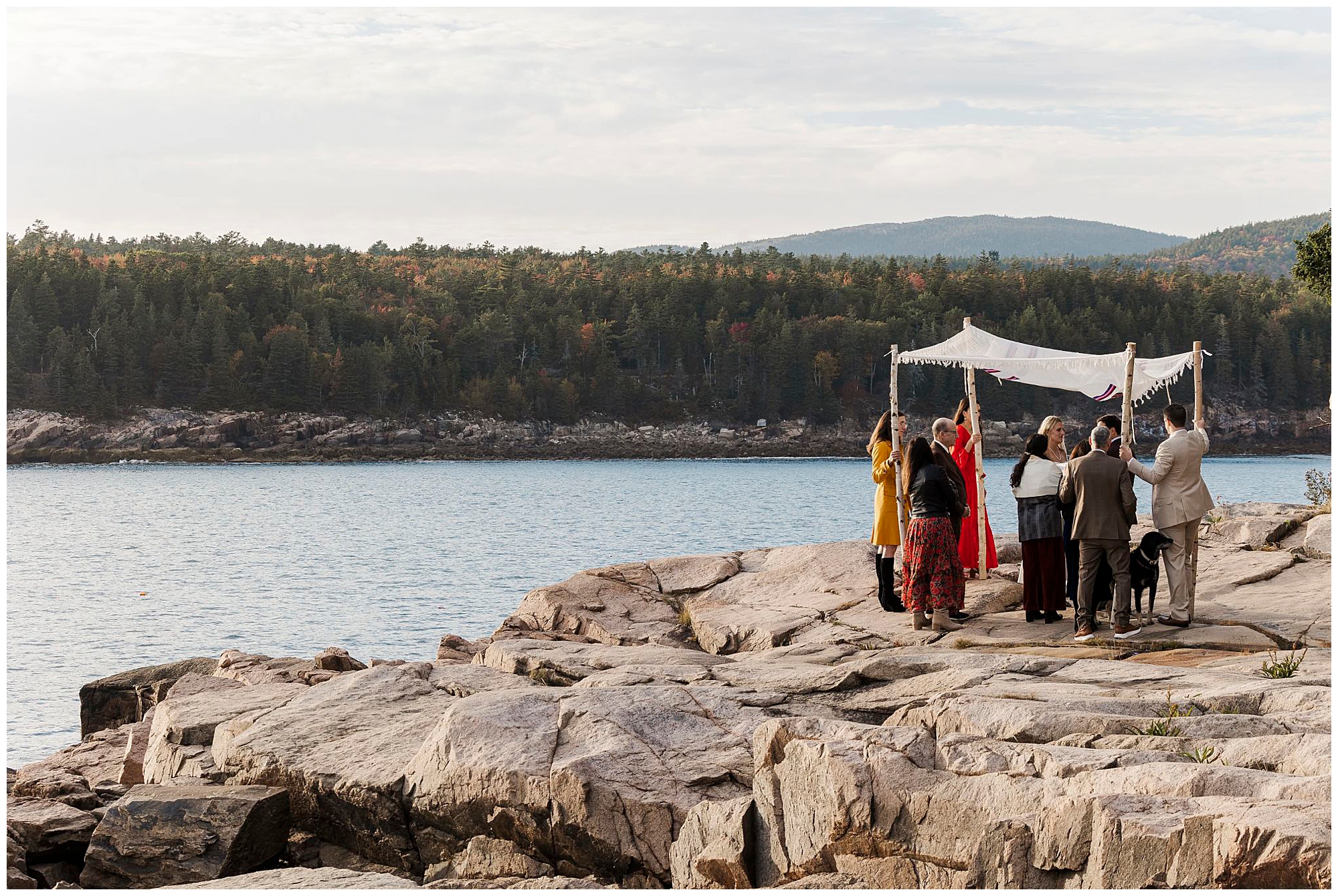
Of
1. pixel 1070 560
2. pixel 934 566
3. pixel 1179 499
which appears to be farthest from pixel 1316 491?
pixel 934 566

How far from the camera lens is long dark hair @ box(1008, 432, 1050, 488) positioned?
1106 cm

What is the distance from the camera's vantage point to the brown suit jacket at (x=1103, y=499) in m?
10.2

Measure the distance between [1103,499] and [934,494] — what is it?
1.50 meters

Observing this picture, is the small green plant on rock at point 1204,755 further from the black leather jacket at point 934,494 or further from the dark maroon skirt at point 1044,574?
the dark maroon skirt at point 1044,574

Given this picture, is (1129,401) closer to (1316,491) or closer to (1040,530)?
(1040,530)

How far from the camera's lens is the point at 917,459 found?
11.1 meters

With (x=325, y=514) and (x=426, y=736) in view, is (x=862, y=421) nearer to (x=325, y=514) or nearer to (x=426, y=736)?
(x=325, y=514)

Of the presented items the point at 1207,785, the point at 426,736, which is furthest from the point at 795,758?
the point at 426,736

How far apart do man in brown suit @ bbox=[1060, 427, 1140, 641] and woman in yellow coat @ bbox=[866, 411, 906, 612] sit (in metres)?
2.04

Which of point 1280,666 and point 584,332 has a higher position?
point 584,332

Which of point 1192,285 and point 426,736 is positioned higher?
point 1192,285

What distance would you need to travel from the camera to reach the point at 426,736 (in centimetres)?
774

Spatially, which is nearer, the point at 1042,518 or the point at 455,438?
the point at 1042,518

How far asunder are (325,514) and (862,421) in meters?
71.4
